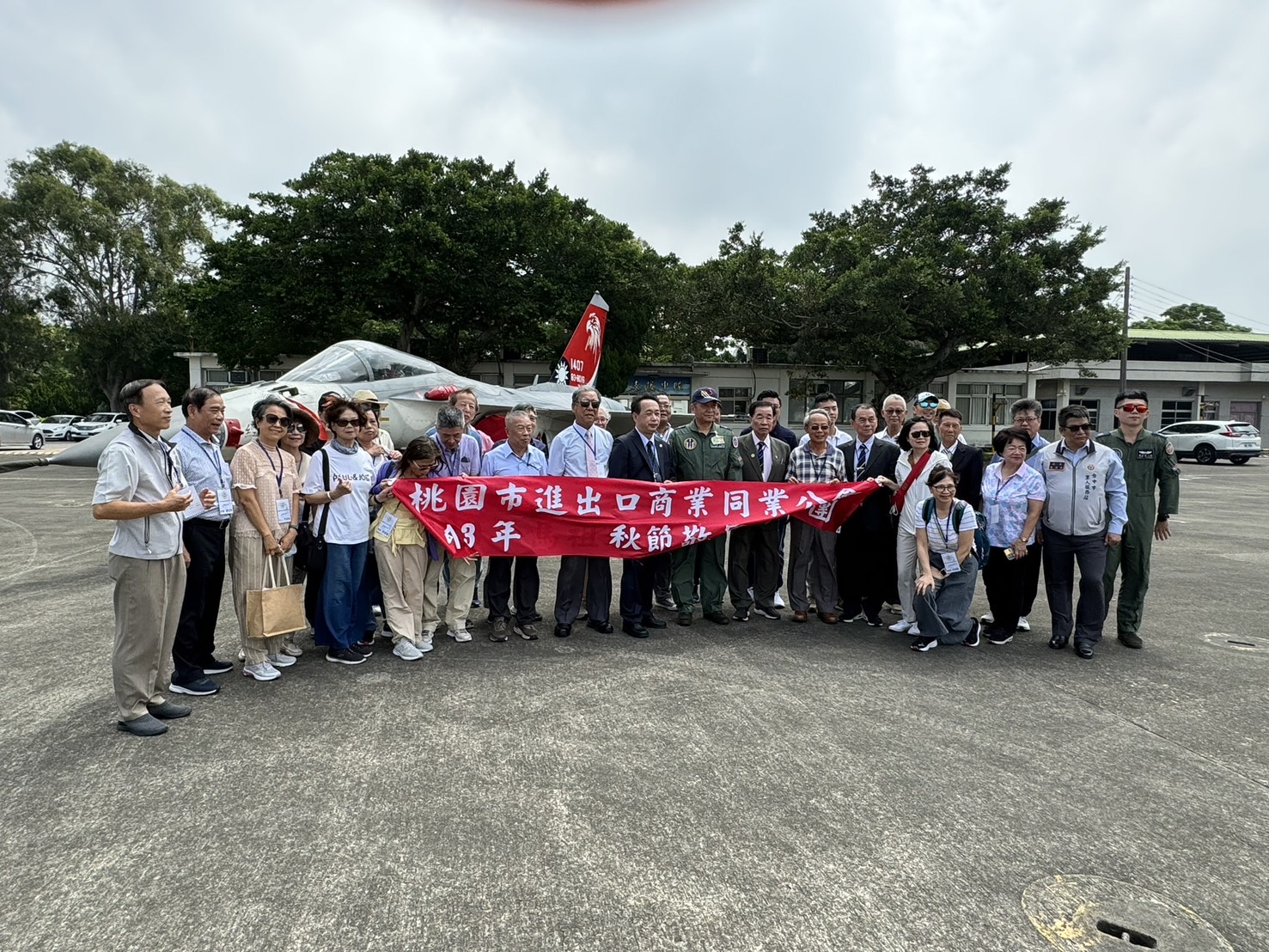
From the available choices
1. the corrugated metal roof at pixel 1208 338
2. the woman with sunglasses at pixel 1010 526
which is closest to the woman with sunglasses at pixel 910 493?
the woman with sunglasses at pixel 1010 526

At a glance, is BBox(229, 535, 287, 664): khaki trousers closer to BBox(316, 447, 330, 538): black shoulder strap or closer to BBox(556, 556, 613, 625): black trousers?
BBox(316, 447, 330, 538): black shoulder strap

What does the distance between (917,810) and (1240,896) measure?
1.15 m

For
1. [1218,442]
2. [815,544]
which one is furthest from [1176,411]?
[815,544]

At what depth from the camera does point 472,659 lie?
5250mm

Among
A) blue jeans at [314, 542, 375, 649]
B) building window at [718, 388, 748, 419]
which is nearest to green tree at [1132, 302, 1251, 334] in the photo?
building window at [718, 388, 748, 419]

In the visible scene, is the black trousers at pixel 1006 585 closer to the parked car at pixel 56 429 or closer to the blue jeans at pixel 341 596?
the blue jeans at pixel 341 596

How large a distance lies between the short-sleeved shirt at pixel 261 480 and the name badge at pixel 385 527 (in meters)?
0.66

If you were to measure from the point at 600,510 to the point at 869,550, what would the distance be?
2.48 metres

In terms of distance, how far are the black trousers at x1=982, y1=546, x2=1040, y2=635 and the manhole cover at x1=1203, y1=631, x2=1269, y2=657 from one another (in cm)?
157

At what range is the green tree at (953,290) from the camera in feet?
95.5

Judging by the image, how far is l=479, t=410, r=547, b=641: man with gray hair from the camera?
5.88 m

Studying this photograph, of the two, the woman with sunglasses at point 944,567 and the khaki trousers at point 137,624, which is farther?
the woman with sunglasses at point 944,567

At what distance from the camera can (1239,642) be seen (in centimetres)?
594

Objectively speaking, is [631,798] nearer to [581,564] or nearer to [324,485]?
[581,564]
